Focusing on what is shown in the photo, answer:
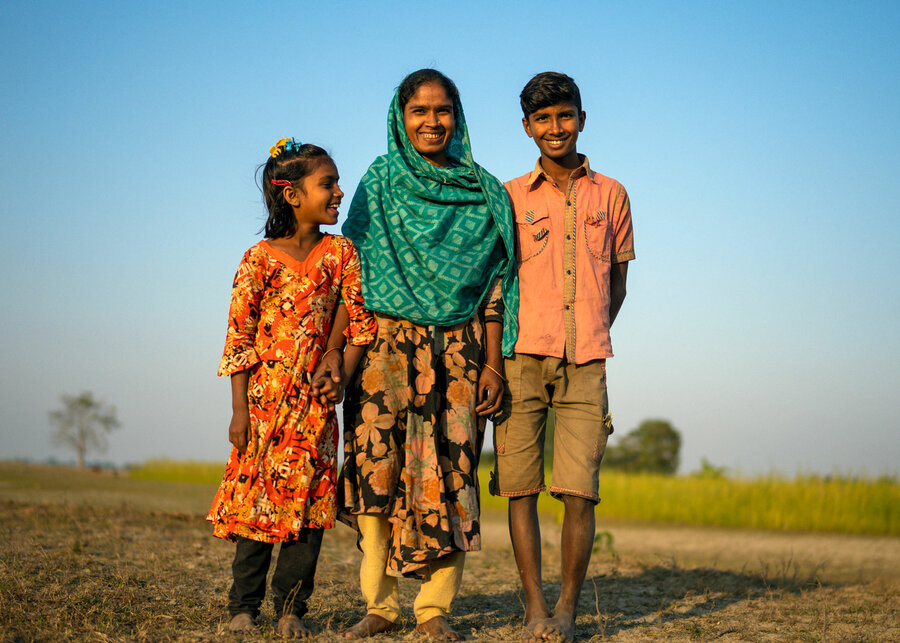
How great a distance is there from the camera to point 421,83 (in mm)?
3703

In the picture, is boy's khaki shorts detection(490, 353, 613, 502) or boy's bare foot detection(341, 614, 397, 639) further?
boy's khaki shorts detection(490, 353, 613, 502)

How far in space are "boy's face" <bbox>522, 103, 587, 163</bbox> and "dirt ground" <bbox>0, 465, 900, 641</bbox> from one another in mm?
2338

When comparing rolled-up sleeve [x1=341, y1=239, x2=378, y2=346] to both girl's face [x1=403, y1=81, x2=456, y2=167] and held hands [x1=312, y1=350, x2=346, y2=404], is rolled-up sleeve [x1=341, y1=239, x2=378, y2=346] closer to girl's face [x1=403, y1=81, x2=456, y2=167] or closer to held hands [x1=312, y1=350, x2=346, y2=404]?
held hands [x1=312, y1=350, x2=346, y2=404]

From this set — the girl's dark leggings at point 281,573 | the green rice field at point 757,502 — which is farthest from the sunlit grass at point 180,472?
the girl's dark leggings at point 281,573

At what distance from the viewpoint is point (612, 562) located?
676 centimetres

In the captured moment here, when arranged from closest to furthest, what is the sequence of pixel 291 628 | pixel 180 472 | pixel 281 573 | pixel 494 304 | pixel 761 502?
1. pixel 291 628
2. pixel 281 573
3. pixel 494 304
4. pixel 761 502
5. pixel 180 472

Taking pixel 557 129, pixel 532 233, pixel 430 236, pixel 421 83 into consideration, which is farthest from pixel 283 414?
pixel 557 129

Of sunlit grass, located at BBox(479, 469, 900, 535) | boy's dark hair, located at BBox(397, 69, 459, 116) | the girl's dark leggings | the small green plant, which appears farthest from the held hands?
sunlit grass, located at BBox(479, 469, 900, 535)

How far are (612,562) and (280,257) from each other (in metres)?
4.59

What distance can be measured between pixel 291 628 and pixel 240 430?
88 cm

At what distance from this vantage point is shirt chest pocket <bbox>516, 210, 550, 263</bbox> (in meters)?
3.75

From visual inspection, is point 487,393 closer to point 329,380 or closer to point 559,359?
point 559,359

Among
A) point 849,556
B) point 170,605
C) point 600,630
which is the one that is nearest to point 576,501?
point 600,630

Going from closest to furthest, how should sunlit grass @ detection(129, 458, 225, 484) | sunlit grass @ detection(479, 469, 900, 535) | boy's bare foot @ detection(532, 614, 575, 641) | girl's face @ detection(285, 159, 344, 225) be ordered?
boy's bare foot @ detection(532, 614, 575, 641) → girl's face @ detection(285, 159, 344, 225) → sunlit grass @ detection(479, 469, 900, 535) → sunlit grass @ detection(129, 458, 225, 484)
